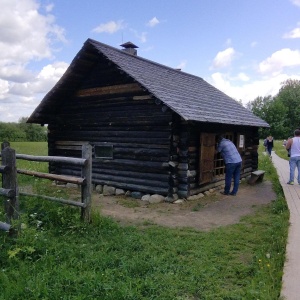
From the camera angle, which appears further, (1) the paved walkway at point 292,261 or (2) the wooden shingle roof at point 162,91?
(2) the wooden shingle roof at point 162,91

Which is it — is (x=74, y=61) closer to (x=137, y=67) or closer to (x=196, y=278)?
(x=137, y=67)

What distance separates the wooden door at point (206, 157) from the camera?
33.6 ft

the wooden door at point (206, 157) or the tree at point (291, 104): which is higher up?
the tree at point (291, 104)

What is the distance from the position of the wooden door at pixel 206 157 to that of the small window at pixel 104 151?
10.5 ft

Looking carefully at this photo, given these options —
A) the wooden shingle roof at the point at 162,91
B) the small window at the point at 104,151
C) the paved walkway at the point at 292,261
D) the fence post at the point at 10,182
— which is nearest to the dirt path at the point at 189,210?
the paved walkway at the point at 292,261

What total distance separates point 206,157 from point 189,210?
2439 mm

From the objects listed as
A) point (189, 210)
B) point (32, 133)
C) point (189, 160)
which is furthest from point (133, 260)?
point (32, 133)

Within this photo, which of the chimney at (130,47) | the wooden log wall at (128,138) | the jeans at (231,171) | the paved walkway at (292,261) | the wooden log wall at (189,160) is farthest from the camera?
the chimney at (130,47)

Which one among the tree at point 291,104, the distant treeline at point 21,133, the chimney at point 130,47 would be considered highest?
the tree at point 291,104

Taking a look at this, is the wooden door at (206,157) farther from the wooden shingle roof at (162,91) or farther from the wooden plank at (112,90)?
the wooden plank at (112,90)

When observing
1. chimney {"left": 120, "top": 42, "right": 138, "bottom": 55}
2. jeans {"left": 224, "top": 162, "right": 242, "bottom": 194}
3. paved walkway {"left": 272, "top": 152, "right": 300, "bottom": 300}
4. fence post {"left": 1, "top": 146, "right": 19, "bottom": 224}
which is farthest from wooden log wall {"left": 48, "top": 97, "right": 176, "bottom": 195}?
fence post {"left": 1, "top": 146, "right": 19, "bottom": 224}

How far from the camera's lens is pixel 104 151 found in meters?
11.6

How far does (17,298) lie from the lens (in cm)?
372

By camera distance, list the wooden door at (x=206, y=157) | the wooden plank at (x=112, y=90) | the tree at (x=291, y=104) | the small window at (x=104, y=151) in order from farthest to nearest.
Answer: the tree at (x=291, y=104)
the small window at (x=104, y=151)
the wooden plank at (x=112, y=90)
the wooden door at (x=206, y=157)
